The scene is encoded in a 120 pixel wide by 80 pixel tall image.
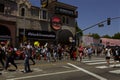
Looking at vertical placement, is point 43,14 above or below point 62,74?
above

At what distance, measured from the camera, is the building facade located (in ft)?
111

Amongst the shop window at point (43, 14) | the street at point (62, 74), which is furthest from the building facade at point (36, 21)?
the street at point (62, 74)

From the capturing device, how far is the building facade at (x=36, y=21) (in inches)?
1336

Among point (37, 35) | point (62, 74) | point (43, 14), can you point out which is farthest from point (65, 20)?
point (62, 74)

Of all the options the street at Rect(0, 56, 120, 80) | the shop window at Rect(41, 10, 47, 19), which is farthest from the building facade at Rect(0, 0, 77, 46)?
the street at Rect(0, 56, 120, 80)

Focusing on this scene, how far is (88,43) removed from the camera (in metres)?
59.1

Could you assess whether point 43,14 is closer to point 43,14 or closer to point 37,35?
point 43,14

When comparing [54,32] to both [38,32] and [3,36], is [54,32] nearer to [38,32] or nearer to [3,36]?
[38,32]

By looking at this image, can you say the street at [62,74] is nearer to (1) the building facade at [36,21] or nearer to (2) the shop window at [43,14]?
(1) the building facade at [36,21]

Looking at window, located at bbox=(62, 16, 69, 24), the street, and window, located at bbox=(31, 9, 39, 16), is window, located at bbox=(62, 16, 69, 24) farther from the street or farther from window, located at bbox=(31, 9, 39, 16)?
the street

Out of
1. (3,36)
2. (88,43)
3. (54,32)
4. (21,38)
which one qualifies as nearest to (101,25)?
(54,32)

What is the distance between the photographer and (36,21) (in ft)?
129

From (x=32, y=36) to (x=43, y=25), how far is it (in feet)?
12.3

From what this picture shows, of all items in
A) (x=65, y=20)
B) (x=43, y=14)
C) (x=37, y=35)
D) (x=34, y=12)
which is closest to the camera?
(x=37, y=35)
